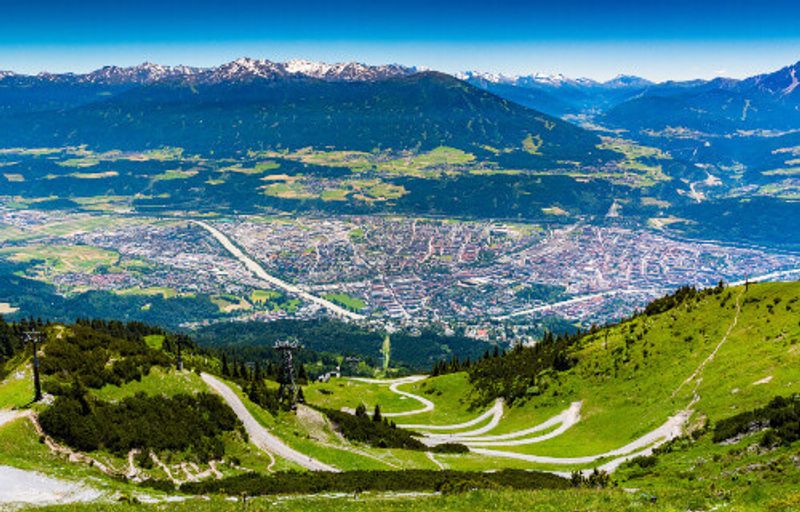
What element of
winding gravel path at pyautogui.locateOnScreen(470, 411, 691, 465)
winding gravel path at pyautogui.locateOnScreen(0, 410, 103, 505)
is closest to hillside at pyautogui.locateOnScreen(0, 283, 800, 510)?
winding gravel path at pyautogui.locateOnScreen(470, 411, 691, 465)

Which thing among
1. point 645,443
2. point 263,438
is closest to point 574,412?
point 645,443

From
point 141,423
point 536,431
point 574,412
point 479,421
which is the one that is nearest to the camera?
point 141,423

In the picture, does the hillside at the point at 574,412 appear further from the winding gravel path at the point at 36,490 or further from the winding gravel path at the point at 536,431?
the winding gravel path at the point at 36,490

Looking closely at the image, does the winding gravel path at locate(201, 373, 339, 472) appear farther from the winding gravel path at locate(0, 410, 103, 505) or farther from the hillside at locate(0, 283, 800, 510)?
the winding gravel path at locate(0, 410, 103, 505)

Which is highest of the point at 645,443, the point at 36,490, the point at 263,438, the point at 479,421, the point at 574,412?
the point at 36,490

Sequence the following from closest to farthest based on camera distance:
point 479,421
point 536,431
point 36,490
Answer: point 36,490, point 536,431, point 479,421

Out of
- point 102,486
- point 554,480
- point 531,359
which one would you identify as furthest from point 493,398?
point 102,486

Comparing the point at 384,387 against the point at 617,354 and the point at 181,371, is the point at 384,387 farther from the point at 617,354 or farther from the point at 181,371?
the point at 181,371

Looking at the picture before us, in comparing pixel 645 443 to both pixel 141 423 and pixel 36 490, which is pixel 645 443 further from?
pixel 36 490
